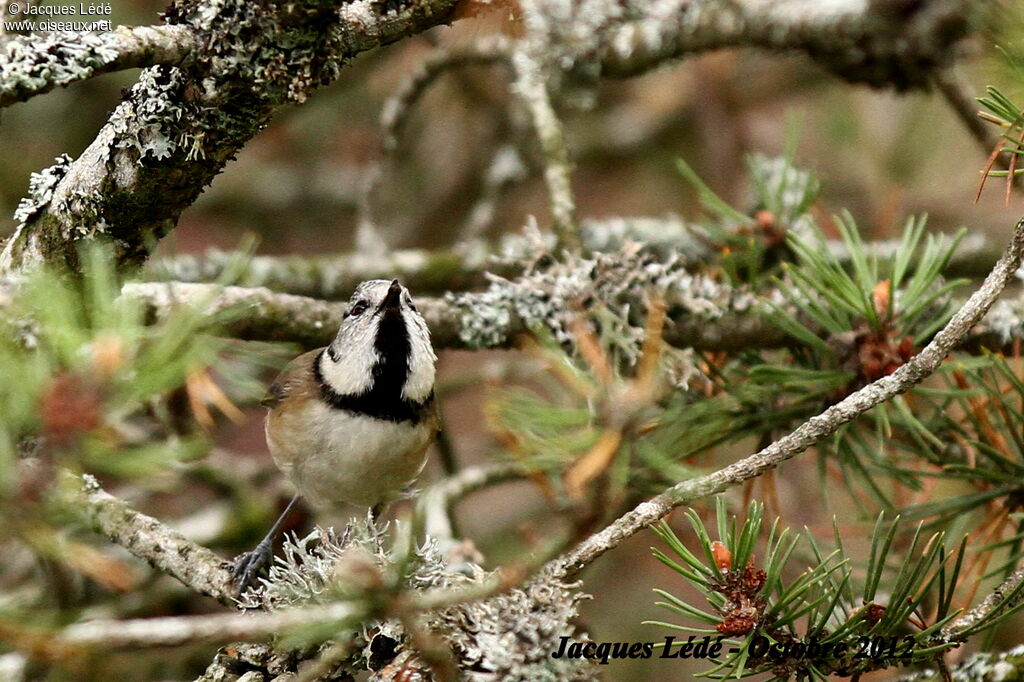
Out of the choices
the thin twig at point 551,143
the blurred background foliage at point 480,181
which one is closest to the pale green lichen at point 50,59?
the blurred background foliage at point 480,181

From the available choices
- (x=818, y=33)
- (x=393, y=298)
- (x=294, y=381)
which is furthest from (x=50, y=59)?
(x=818, y=33)

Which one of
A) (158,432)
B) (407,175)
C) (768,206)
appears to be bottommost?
(158,432)

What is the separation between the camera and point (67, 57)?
143 cm

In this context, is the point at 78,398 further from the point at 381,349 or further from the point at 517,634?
the point at 381,349

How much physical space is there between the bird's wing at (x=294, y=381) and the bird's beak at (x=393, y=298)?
367mm

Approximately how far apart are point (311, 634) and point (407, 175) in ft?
12.3

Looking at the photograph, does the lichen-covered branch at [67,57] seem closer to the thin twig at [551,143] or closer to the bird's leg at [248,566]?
the bird's leg at [248,566]

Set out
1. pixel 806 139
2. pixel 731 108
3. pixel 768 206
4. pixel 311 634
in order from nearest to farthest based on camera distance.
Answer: pixel 311 634
pixel 768 206
pixel 731 108
pixel 806 139

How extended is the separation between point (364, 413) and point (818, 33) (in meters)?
1.84

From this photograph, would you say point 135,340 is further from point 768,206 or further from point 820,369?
point 768,206

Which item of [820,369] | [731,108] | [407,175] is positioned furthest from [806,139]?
[820,369]

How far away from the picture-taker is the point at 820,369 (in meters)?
2.31

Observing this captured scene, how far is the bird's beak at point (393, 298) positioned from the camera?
7.47ft

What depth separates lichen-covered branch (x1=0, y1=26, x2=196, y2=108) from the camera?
141 centimetres
